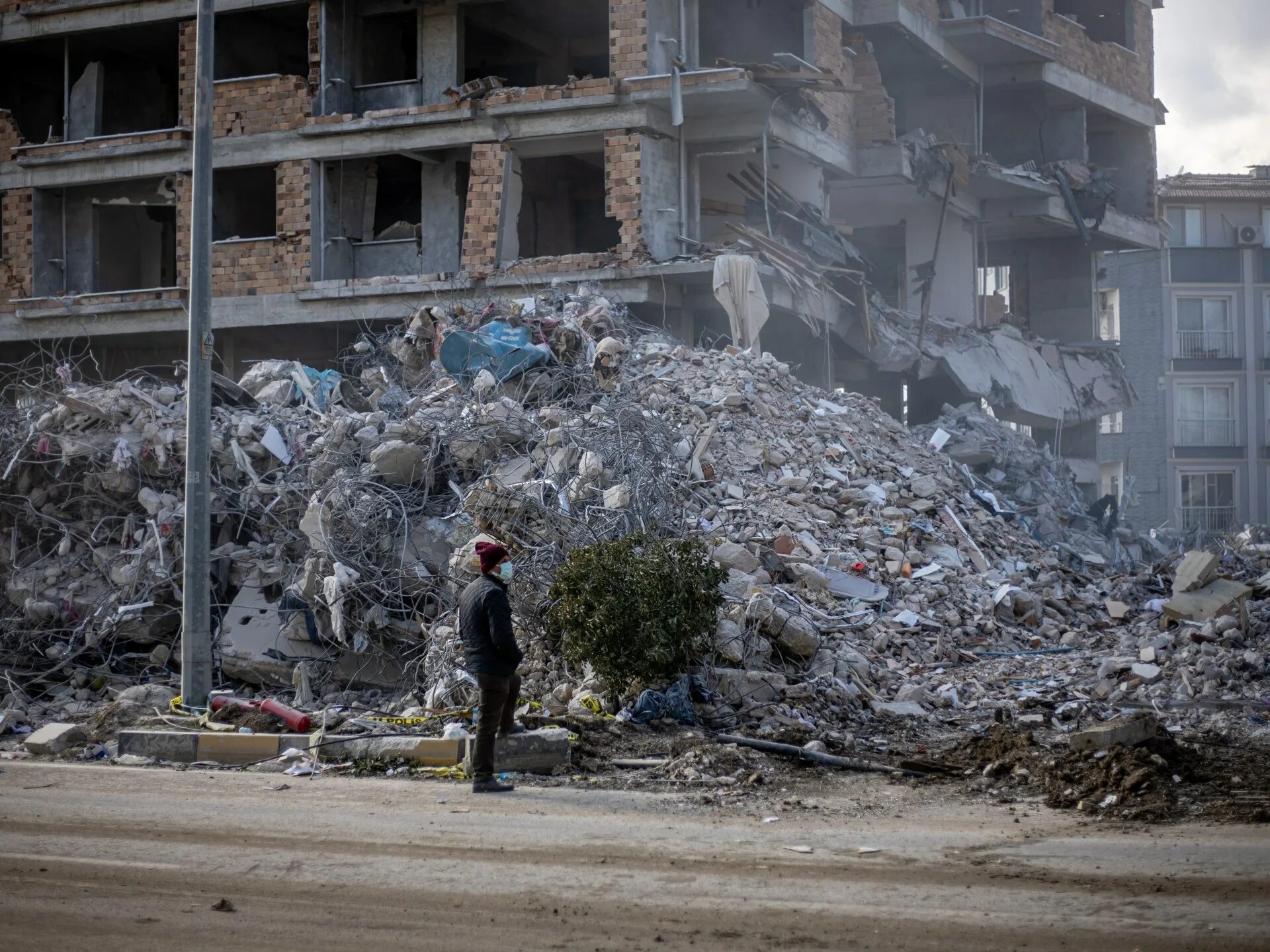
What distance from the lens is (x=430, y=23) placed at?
82.2 feet

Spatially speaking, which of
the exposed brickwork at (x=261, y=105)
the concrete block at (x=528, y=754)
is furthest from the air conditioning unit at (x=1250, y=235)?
the concrete block at (x=528, y=754)

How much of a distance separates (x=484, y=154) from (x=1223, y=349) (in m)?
32.4

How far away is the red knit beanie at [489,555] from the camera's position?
805cm

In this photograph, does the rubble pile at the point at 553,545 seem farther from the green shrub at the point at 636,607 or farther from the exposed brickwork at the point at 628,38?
the exposed brickwork at the point at 628,38

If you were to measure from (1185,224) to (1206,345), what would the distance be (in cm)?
457

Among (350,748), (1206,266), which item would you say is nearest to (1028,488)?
(350,748)

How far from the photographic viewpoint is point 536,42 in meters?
26.8

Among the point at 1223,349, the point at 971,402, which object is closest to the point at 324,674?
the point at 971,402

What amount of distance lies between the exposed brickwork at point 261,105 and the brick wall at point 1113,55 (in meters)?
17.3

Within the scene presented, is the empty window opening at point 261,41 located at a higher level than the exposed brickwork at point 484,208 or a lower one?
higher

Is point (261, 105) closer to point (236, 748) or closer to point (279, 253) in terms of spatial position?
point (279, 253)

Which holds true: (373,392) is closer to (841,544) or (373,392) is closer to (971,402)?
(841,544)

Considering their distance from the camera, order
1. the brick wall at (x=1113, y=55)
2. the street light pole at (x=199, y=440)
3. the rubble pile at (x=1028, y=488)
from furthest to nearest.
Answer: the brick wall at (x=1113, y=55) < the rubble pile at (x=1028, y=488) < the street light pole at (x=199, y=440)

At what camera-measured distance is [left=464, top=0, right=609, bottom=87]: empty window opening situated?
83.9 feet
